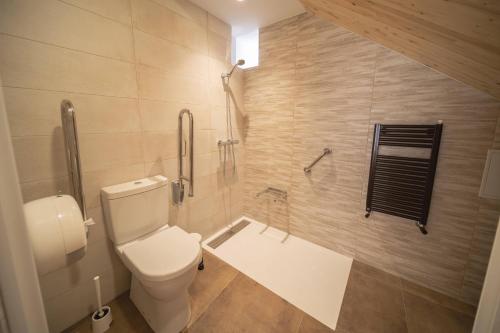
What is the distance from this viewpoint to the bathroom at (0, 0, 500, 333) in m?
1.08

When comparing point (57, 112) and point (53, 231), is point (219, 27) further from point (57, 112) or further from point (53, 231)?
point (53, 231)

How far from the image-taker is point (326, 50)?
1882 millimetres

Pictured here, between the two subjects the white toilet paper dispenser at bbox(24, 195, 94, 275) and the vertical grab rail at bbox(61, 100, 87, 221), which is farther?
the vertical grab rail at bbox(61, 100, 87, 221)

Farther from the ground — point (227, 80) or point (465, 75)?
point (227, 80)

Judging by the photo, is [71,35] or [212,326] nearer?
[71,35]

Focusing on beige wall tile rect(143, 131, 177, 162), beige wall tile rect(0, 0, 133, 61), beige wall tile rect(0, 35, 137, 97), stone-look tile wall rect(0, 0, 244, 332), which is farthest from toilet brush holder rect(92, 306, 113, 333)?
beige wall tile rect(0, 0, 133, 61)

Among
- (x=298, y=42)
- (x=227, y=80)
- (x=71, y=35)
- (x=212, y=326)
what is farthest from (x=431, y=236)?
(x=71, y=35)

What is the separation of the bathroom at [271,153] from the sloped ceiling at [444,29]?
0.01 metres

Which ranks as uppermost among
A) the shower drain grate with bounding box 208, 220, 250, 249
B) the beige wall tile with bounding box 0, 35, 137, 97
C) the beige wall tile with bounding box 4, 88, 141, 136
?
the beige wall tile with bounding box 0, 35, 137, 97

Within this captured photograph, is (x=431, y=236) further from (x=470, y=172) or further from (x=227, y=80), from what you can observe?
(x=227, y=80)

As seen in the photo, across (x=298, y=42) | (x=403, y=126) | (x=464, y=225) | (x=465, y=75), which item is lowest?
(x=464, y=225)

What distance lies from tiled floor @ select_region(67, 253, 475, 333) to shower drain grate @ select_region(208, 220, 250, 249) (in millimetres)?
468

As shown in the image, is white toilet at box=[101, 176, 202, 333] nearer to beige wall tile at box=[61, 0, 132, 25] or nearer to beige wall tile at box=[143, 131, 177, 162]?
beige wall tile at box=[143, 131, 177, 162]

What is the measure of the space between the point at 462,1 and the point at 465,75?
3.02ft
